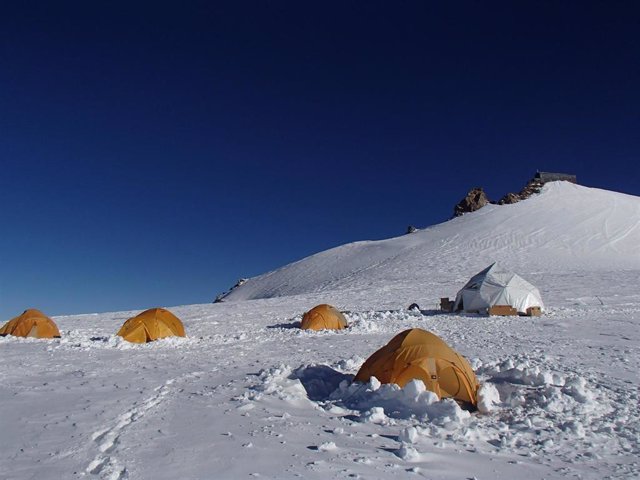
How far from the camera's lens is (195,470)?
5.92 meters

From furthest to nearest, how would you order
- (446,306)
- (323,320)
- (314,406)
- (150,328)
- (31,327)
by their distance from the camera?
(446,306) → (323,320) → (31,327) → (150,328) → (314,406)

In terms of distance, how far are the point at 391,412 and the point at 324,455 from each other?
208 centimetres

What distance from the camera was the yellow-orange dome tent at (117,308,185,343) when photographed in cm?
1706

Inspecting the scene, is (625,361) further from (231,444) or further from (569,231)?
(569,231)

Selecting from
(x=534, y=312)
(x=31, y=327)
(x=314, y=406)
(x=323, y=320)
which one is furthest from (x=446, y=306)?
(x=314, y=406)

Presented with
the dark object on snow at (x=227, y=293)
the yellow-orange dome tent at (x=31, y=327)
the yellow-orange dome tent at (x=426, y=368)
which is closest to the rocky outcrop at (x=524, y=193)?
the dark object on snow at (x=227, y=293)

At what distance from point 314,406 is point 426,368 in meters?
1.99

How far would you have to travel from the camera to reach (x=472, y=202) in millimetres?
77438

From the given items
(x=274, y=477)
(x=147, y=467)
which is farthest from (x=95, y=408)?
(x=274, y=477)

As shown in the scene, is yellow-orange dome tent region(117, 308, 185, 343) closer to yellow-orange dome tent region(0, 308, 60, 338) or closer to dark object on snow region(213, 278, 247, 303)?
yellow-orange dome tent region(0, 308, 60, 338)

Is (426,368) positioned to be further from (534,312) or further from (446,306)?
(446,306)

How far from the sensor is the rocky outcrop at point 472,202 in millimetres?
76562

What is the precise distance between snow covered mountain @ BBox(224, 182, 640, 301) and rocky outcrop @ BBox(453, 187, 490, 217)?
4.13m

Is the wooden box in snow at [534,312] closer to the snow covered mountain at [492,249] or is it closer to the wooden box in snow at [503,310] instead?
the wooden box in snow at [503,310]
